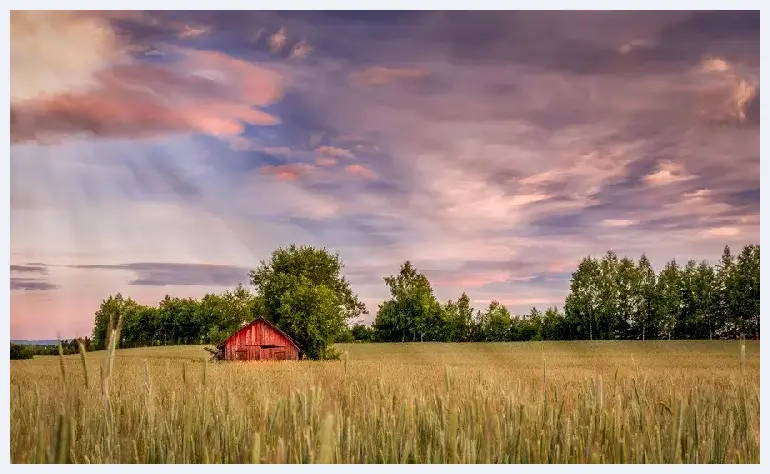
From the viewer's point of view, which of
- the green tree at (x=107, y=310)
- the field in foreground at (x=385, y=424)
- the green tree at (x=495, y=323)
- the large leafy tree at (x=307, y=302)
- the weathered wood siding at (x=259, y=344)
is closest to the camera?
the field in foreground at (x=385, y=424)

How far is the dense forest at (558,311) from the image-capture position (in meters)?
3.81

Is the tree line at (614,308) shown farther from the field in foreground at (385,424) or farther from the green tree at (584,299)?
the field in foreground at (385,424)

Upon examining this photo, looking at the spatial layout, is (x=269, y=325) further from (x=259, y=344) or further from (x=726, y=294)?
(x=726, y=294)

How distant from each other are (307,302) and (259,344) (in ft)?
3.81

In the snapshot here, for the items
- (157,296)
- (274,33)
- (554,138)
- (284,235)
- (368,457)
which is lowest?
(368,457)

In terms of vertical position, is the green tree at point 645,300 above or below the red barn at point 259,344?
above

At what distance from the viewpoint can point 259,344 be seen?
24.2 feet

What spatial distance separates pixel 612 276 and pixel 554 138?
955mm

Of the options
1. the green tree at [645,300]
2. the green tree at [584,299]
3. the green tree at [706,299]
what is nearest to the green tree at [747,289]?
the green tree at [706,299]

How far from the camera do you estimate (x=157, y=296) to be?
4.03 metres

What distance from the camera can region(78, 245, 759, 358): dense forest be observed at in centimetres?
381
